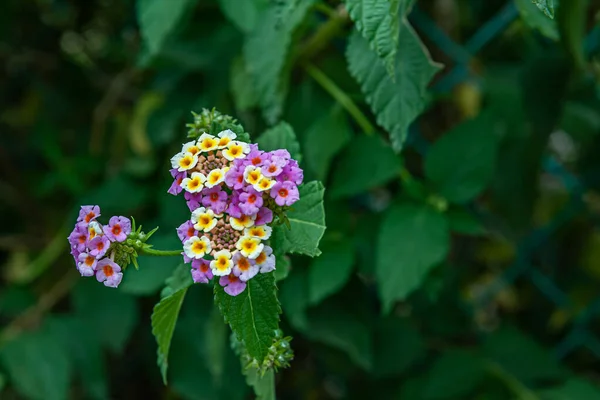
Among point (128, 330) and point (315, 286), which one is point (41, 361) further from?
point (315, 286)

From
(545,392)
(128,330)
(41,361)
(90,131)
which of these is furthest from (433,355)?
(90,131)

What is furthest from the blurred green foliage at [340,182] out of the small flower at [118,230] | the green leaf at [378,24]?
the small flower at [118,230]

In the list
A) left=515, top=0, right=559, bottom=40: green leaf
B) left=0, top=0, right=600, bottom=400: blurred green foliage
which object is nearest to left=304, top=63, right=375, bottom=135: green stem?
left=0, top=0, right=600, bottom=400: blurred green foliage

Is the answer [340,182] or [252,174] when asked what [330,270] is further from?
[252,174]

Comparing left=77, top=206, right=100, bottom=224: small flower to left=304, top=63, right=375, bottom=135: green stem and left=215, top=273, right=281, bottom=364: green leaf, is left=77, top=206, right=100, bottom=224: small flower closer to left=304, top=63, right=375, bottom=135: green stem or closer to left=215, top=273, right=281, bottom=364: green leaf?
left=215, top=273, right=281, bottom=364: green leaf

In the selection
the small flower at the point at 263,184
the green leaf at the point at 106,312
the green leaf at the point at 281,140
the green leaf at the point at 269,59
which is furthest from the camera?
the green leaf at the point at 106,312

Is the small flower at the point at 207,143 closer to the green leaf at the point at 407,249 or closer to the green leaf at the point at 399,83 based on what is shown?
the green leaf at the point at 399,83
